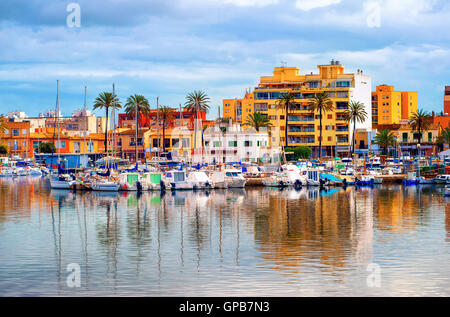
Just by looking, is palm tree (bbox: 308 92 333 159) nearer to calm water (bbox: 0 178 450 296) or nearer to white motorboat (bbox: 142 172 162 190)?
white motorboat (bbox: 142 172 162 190)

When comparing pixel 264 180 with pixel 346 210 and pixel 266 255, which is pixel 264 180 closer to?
pixel 346 210

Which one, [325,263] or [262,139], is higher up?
[262,139]

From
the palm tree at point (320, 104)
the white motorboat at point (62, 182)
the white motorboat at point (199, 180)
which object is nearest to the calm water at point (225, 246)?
the white motorboat at point (199, 180)

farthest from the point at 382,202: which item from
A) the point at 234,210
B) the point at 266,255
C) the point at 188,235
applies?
the point at 266,255

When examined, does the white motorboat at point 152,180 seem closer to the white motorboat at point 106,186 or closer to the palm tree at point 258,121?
the white motorboat at point 106,186

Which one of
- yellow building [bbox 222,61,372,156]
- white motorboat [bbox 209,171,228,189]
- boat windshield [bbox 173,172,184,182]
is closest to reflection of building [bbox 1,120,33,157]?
yellow building [bbox 222,61,372,156]

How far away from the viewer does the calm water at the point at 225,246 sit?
Result: 31.0 m

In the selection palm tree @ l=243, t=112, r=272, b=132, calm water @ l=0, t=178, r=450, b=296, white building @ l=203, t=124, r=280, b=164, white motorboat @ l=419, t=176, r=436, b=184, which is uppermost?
palm tree @ l=243, t=112, r=272, b=132

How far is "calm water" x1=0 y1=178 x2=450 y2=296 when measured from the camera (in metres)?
31.0

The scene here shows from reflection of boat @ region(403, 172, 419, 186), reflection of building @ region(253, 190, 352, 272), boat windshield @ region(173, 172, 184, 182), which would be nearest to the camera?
reflection of building @ region(253, 190, 352, 272)

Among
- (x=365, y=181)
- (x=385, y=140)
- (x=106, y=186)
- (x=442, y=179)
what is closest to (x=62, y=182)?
(x=106, y=186)
